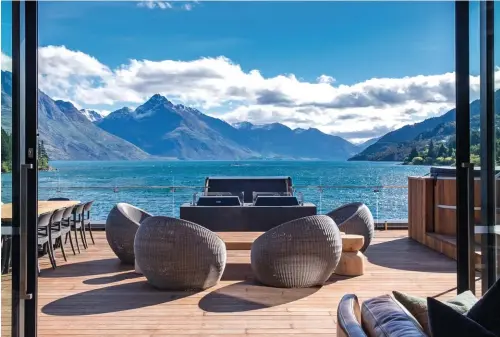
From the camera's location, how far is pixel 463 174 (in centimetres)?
280

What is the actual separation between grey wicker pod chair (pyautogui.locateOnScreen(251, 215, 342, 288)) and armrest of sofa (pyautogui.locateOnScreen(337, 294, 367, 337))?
2.36 metres

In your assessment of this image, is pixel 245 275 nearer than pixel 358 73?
Yes

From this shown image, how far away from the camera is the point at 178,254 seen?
13.5 feet

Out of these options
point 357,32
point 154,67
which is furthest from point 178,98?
point 357,32

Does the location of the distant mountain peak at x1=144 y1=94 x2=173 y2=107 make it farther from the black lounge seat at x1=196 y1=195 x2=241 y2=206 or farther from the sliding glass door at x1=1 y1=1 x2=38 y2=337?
the sliding glass door at x1=1 y1=1 x2=38 y2=337

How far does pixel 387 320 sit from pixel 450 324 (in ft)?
0.86

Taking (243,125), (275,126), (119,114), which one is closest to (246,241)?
(275,126)

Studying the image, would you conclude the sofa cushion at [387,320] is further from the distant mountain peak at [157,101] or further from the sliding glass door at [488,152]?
the distant mountain peak at [157,101]

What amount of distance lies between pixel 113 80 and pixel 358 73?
801 inches

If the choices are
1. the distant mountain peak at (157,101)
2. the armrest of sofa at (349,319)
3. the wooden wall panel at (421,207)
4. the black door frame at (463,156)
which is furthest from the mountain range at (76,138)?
the armrest of sofa at (349,319)

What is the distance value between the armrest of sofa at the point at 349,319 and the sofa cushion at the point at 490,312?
333 millimetres

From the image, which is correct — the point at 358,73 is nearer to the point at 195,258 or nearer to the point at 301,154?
the point at 301,154

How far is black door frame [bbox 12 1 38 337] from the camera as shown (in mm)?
2582

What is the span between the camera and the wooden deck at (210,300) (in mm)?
3225
